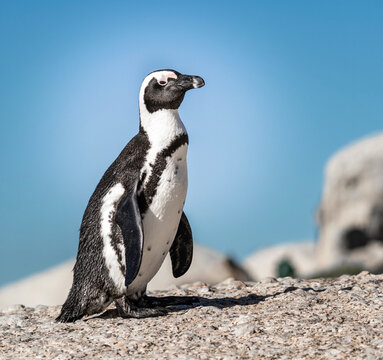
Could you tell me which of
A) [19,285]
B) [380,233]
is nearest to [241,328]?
[19,285]

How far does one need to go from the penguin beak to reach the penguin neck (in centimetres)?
19

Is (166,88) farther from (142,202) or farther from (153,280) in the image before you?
(153,280)

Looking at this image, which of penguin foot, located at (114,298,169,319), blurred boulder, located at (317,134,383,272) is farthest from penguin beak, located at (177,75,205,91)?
blurred boulder, located at (317,134,383,272)

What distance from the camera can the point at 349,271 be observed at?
40.6 feet

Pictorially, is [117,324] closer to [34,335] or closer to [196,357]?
[34,335]

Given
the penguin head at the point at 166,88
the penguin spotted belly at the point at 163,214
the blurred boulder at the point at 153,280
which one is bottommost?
the blurred boulder at the point at 153,280

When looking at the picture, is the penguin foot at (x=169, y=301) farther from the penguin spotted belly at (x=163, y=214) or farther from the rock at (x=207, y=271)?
the rock at (x=207, y=271)

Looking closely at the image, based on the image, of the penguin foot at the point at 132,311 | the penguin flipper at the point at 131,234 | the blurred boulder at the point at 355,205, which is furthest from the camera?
the blurred boulder at the point at 355,205

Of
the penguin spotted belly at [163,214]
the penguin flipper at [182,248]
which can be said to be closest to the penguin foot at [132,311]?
the penguin spotted belly at [163,214]

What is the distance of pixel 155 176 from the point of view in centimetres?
473

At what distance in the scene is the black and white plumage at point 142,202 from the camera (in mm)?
4719

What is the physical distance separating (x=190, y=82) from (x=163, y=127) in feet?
1.21

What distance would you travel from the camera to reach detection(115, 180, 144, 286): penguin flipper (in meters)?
4.51

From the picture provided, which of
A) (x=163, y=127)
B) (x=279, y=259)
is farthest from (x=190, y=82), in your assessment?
(x=279, y=259)
